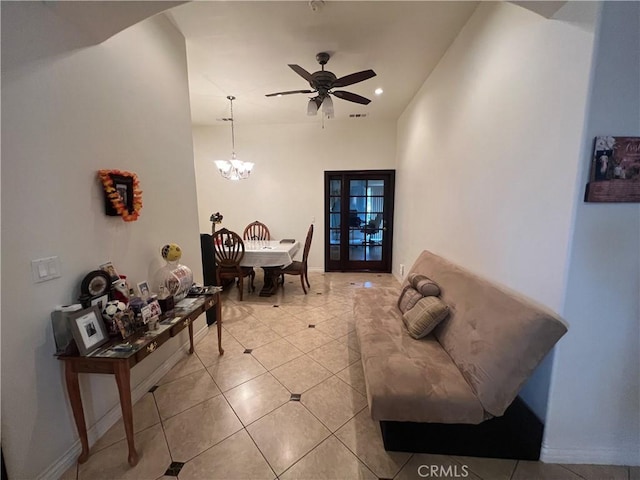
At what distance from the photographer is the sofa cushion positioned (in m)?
1.34

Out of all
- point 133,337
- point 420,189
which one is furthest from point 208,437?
point 420,189

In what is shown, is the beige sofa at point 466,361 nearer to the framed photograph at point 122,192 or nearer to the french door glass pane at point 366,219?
the framed photograph at point 122,192

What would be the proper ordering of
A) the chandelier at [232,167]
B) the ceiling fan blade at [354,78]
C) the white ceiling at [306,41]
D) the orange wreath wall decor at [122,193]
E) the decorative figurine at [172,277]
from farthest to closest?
the chandelier at [232,167] < the ceiling fan blade at [354,78] < the white ceiling at [306,41] < the decorative figurine at [172,277] < the orange wreath wall decor at [122,193]

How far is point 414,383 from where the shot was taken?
1.41m

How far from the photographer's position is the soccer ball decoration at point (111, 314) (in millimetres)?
1484

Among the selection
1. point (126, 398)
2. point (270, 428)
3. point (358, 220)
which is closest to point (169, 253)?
point (126, 398)

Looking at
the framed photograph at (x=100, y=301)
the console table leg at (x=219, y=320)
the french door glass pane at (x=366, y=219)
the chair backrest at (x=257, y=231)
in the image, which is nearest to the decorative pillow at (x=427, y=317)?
the console table leg at (x=219, y=320)

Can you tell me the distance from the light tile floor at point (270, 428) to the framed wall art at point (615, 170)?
4.73 ft

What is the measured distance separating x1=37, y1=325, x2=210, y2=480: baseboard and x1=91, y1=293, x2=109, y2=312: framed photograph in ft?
2.48

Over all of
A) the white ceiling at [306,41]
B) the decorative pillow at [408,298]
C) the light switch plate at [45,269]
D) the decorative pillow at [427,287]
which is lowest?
the decorative pillow at [408,298]

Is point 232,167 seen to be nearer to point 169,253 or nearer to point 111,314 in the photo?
point 169,253

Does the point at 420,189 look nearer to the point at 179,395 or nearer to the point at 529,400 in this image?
the point at 529,400

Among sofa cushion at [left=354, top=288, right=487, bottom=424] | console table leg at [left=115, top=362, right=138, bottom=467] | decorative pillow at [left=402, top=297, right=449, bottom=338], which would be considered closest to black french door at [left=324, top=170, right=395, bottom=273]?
decorative pillow at [left=402, top=297, right=449, bottom=338]

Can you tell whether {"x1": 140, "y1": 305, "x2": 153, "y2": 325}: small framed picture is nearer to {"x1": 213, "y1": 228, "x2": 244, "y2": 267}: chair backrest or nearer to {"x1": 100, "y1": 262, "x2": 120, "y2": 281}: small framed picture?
{"x1": 100, "y1": 262, "x2": 120, "y2": 281}: small framed picture
